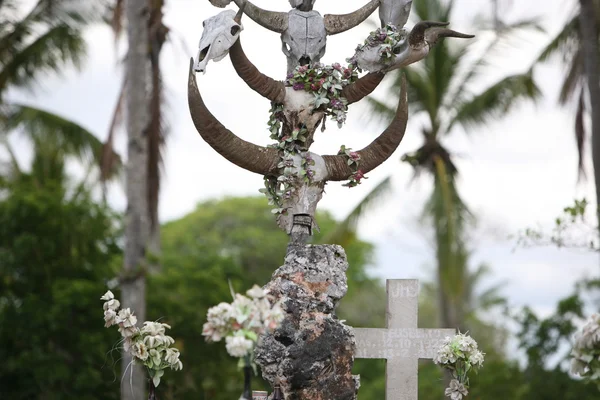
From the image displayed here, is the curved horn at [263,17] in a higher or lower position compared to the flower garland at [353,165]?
higher

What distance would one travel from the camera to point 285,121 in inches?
322

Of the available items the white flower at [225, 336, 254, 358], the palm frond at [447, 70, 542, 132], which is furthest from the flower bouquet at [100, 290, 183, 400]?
the palm frond at [447, 70, 542, 132]

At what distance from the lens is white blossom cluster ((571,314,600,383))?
6039 mm

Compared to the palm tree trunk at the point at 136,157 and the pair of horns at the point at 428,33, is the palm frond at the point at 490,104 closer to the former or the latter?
the palm tree trunk at the point at 136,157

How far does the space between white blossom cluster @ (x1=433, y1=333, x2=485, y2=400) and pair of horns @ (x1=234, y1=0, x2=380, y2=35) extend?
109 inches

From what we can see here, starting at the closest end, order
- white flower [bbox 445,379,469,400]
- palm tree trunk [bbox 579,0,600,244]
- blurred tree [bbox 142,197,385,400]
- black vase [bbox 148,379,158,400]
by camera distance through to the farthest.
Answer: black vase [bbox 148,379,158,400] → white flower [bbox 445,379,469,400] → palm tree trunk [bbox 579,0,600,244] → blurred tree [bbox 142,197,385,400]

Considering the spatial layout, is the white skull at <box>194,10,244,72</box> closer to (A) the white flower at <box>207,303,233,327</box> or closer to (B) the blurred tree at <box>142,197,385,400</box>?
(A) the white flower at <box>207,303,233,327</box>

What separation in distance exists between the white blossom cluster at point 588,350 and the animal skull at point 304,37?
11.1ft

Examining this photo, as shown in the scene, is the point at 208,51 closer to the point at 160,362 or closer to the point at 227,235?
the point at 160,362

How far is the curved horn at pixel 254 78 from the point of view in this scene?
792cm

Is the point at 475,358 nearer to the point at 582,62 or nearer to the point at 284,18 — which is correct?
the point at 284,18

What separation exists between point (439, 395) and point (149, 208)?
1099 centimetres

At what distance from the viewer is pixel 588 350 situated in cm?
609

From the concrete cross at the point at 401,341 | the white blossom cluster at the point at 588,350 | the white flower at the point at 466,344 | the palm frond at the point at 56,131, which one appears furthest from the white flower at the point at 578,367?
the palm frond at the point at 56,131
